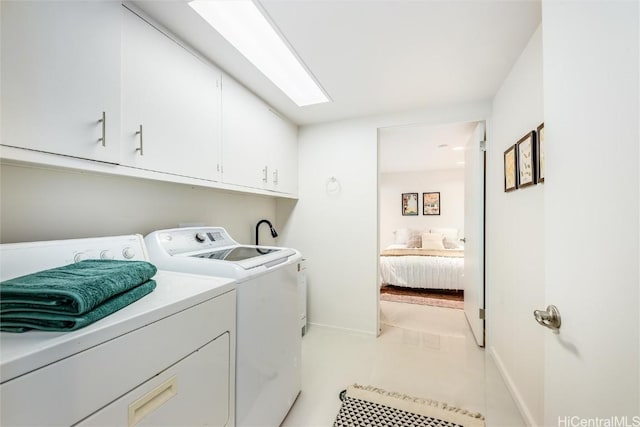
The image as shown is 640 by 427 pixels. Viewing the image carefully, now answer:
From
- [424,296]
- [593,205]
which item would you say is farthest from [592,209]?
[424,296]

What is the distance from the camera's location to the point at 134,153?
1.17 metres

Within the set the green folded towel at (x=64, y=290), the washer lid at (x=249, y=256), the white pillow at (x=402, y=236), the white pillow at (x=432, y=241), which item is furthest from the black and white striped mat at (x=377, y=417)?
the white pillow at (x=402, y=236)

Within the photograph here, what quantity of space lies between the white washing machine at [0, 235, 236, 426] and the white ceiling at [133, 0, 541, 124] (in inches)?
50.7

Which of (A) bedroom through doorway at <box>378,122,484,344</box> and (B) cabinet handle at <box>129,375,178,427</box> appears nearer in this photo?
(B) cabinet handle at <box>129,375,178,427</box>

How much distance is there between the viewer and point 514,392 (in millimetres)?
1639

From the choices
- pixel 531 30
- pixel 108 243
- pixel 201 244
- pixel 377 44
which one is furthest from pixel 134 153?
pixel 531 30

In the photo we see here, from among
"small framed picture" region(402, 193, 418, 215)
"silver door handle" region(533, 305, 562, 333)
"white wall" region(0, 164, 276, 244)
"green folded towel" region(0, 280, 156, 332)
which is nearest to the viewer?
"green folded towel" region(0, 280, 156, 332)

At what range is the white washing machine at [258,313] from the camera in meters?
1.11

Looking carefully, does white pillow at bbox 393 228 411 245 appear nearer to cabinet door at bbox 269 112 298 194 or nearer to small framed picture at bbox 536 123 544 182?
cabinet door at bbox 269 112 298 194

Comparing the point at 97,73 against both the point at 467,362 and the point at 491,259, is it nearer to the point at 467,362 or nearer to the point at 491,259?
the point at 491,259

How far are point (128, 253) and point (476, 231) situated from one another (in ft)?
8.73

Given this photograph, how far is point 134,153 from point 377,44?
4.74 ft

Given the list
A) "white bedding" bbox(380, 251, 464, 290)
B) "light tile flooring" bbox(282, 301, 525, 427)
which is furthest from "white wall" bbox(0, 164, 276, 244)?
"white bedding" bbox(380, 251, 464, 290)

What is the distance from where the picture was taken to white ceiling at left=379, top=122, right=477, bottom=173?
2.79 metres
